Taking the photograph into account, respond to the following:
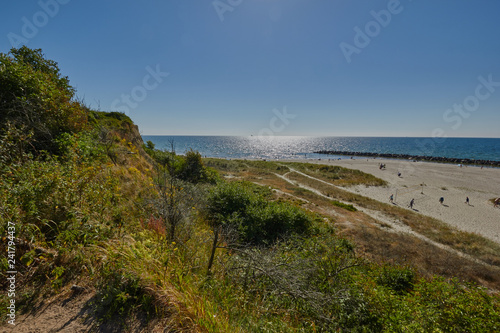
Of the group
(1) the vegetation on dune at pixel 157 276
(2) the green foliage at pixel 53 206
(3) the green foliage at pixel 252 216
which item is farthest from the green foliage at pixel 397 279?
(2) the green foliage at pixel 53 206

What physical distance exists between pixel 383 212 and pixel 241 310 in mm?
23420

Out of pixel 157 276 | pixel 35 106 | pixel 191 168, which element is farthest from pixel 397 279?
pixel 191 168

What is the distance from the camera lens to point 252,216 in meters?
9.50

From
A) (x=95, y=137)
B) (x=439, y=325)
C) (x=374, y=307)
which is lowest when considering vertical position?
(x=374, y=307)

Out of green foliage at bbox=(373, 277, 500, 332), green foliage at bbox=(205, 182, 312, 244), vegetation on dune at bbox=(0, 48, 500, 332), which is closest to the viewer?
vegetation on dune at bbox=(0, 48, 500, 332)

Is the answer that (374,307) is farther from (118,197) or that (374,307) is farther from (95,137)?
(95,137)

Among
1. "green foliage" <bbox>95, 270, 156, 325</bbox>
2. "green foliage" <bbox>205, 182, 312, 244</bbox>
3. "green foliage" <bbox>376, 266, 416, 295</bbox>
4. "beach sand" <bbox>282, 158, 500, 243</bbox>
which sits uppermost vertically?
"green foliage" <bbox>95, 270, 156, 325</bbox>

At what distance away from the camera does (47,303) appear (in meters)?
2.72

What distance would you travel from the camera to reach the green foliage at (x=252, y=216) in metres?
9.12

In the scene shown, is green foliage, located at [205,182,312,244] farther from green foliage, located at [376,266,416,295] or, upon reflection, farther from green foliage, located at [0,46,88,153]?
green foliage, located at [0,46,88,153]

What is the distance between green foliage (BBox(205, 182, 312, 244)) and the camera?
9.12 m

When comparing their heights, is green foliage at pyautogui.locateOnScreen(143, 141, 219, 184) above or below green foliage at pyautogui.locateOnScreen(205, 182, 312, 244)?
above

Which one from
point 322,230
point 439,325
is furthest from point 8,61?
point 322,230

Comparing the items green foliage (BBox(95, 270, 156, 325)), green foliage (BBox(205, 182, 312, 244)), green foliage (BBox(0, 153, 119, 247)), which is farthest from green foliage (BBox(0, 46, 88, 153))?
green foliage (BBox(205, 182, 312, 244))
